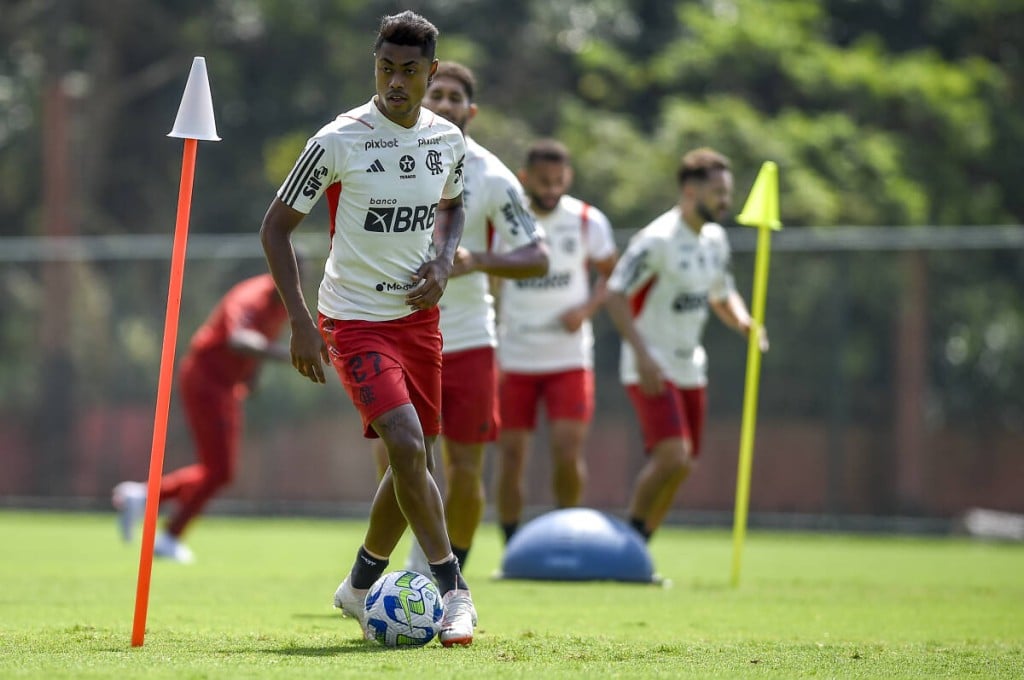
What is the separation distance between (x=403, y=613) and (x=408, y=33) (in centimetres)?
210

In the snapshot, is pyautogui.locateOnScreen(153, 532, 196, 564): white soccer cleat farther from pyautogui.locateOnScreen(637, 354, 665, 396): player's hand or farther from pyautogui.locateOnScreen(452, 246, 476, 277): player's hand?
pyautogui.locateOnScreen(452, 246, 476, 277): player's hand

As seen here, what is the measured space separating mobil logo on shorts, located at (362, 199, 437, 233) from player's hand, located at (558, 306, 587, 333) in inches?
171

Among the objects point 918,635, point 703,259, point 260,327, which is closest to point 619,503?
point 260,327

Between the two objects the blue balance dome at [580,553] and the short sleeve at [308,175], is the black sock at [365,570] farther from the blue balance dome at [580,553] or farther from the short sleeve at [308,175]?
the blue balance dome at [580,553]

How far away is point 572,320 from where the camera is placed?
1038 centimetres

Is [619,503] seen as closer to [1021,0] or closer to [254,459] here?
[254,459]

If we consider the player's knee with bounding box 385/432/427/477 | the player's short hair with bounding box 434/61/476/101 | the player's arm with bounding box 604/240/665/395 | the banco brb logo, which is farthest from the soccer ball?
the player's arm with bounding box 604/240/665/395

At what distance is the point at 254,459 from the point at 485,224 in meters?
10.6

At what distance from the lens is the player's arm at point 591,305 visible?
34.0 feet

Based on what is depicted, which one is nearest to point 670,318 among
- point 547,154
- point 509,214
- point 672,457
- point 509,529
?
point 672,457

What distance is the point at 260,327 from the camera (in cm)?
1231

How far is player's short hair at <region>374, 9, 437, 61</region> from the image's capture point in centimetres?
584

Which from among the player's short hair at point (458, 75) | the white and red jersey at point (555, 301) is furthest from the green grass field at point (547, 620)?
the player's short hair at point (458, 75)

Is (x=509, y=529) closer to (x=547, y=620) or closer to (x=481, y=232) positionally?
(x=481, y=232)
